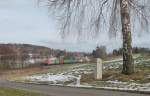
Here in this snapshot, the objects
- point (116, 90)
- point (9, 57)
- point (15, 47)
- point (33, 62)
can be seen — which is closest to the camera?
point (116, 90)

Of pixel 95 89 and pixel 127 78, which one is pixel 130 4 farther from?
pixel 95 89

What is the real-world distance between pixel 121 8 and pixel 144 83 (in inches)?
261

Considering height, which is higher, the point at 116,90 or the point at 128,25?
the point at 128,25

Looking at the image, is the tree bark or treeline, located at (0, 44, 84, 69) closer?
the tree bark

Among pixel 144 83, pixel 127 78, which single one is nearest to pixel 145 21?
pixel 127 78

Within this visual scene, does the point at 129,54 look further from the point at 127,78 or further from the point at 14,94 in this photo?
the point at 14,94

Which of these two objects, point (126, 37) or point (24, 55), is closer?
point (126, 37)

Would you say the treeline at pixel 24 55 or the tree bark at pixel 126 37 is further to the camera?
the treeline at pixel 24 55

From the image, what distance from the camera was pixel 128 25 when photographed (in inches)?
1123

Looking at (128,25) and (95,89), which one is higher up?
(128,25)

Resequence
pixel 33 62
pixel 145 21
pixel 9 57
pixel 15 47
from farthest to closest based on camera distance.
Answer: pixel 15 47, pixel 9 57, pixel 33 62, pixel 145 21

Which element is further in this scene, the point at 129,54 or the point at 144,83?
the point at 129,54

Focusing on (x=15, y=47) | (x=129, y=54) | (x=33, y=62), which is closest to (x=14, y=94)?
(x=129, y=54)

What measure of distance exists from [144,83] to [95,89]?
2657mm
